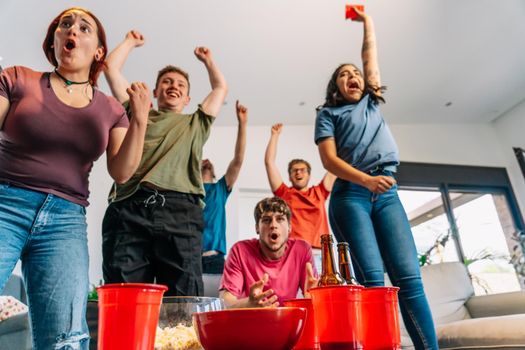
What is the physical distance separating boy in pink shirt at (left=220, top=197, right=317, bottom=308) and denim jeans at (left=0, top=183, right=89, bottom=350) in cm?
72

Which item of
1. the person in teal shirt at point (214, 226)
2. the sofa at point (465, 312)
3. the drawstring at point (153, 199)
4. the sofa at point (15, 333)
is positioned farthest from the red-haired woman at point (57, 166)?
the sofa at point (15, 333)

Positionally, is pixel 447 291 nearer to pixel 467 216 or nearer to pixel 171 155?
pixel 171 155

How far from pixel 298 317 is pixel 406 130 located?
5043 mm

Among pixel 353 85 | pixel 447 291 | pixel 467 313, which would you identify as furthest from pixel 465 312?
pixel 353 85

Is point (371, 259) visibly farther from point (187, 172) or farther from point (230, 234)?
point (230, 234)

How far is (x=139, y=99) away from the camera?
35.0 inches

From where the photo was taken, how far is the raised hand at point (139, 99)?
88 centimetres

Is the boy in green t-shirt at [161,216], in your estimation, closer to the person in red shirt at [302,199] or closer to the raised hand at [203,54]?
the raised hand at [203,54]

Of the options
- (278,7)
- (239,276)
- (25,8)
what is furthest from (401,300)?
(25,8)

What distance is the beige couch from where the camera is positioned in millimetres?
1874

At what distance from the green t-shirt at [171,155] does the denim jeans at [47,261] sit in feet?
1.38

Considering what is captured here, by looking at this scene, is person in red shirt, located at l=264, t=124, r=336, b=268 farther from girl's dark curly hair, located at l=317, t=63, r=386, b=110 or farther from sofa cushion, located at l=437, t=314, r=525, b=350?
girl's dark curly hair, located at l=317, t=63, r=386, b=110

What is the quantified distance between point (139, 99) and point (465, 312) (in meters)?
2.52

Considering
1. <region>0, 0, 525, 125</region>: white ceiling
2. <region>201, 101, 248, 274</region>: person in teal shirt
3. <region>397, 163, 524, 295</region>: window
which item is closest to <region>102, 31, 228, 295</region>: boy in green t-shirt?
<region>201, 101, 248, 274</region>: person in teal shirt
